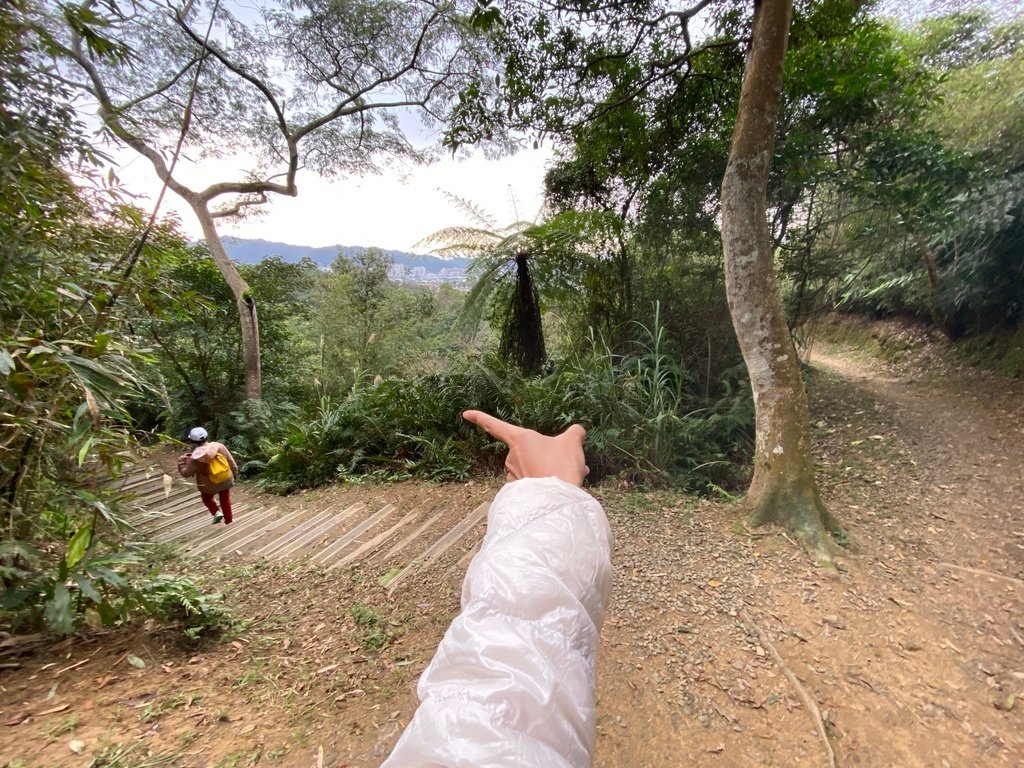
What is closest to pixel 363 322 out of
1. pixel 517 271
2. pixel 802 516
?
pixel 517 271

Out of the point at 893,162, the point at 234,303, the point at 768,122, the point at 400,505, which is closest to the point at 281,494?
the point at 400,505

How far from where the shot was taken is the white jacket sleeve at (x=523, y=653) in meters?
0.57

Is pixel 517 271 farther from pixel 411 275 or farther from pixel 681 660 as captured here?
pixel 411 275

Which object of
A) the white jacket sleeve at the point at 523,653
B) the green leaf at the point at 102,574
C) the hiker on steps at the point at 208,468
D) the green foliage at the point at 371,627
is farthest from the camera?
the hiker on steps at the point at 208,468

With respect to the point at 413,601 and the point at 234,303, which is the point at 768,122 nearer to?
the point at 413,601

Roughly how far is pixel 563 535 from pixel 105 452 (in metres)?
1.67

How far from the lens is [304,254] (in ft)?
31.1

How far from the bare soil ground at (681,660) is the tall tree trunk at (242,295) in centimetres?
514

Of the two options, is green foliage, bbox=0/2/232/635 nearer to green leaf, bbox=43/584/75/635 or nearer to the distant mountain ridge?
green leaf, bbox=43/584/75/635

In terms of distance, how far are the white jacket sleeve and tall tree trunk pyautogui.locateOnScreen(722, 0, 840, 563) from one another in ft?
6.93

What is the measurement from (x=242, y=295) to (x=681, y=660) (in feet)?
25.3

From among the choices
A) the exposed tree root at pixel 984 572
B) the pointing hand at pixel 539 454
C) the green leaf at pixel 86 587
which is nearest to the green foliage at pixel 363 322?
the green leaf at pixel 86 587

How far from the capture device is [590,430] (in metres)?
3.64

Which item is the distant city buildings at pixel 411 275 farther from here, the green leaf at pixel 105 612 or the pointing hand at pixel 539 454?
the pointing hand at pixel 539 454
